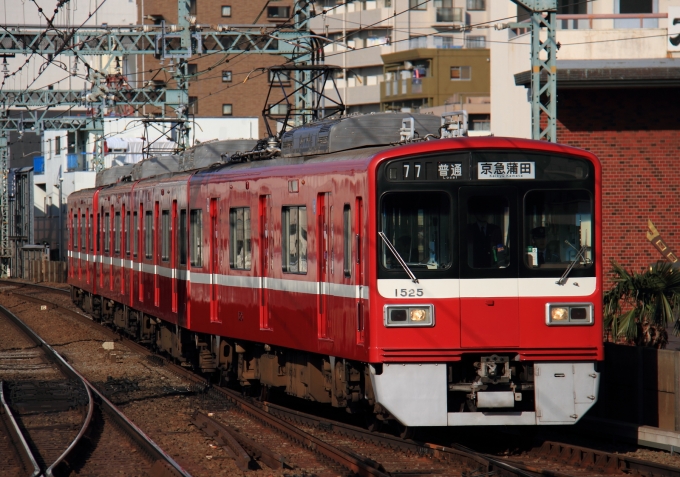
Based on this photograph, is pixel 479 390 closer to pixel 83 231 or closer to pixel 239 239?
pixel 239 239

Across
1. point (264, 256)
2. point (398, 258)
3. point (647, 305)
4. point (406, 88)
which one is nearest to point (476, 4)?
point (406, 88)

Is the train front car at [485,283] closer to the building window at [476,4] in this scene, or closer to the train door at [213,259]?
the train door at [213,259]

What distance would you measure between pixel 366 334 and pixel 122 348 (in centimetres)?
1117

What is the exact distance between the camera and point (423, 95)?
5600 cm

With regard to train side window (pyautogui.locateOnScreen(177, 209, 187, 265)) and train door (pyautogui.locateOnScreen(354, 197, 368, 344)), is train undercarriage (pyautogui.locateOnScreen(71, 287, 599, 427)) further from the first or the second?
train side window (pyautogui.locateOnScreen(177, 209, 187, 265))

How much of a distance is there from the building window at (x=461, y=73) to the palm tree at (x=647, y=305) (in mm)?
46277

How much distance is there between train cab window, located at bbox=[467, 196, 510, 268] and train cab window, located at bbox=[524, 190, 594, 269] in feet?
0.60

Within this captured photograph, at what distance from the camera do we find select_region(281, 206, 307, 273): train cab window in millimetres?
10539

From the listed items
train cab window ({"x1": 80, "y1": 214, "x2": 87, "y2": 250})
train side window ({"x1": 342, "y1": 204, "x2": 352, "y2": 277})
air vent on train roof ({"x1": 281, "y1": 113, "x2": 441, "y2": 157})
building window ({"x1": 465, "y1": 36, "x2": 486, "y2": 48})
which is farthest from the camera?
building window ({"x1": 465, "y1": 36, "x2": 486, "y2": 48})

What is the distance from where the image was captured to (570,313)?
890 cm

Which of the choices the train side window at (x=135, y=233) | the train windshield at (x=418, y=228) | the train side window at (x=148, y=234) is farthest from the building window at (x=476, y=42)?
the train windshield at (x=418, y=228)

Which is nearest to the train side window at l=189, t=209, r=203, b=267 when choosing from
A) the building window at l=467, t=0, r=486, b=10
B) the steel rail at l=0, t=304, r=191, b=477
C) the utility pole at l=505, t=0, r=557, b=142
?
the steel rail at l=0, t=304, r=191, b=477

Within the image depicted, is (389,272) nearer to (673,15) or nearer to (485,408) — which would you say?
(485,408)

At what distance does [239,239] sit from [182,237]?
275 centimetres
